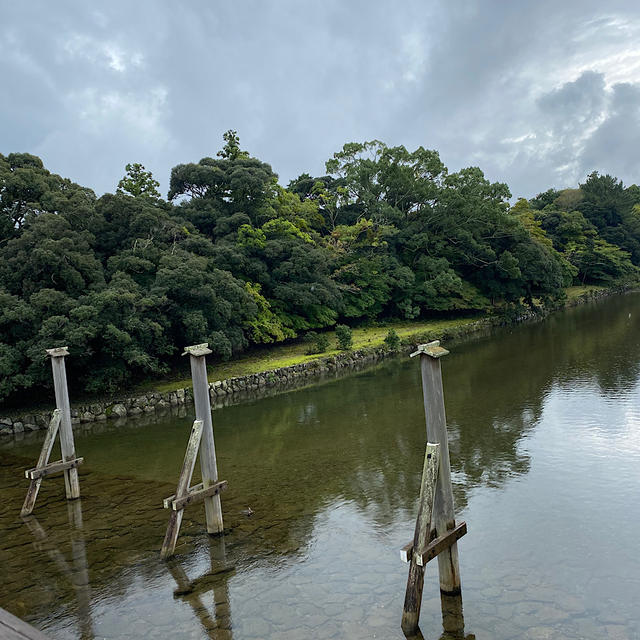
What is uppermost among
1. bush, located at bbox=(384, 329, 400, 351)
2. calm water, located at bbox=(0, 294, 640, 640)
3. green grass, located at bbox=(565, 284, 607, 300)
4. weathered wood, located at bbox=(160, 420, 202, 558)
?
green grass, located at bbox=(565, 284, 607, 300)

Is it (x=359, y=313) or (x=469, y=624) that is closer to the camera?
(x=469, y=624)

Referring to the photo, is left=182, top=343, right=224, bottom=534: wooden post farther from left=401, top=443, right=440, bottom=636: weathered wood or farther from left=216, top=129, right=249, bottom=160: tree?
left=216, top=129, right=249, bottom=160: tree

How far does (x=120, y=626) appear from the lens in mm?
6176

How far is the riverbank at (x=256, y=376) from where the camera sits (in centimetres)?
1789

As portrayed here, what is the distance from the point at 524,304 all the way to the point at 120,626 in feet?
128

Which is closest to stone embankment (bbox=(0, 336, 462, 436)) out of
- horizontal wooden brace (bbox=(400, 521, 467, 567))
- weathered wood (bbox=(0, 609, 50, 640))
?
horizontal wooden brace (bbox=(400, 521, 467, 567))

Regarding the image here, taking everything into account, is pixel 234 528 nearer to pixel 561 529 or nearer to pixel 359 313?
pixel 561 529

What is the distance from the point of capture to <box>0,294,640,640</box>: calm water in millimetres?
6168

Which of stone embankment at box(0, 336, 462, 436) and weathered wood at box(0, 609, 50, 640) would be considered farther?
stone embankment at box(0, 336, 462, 436)

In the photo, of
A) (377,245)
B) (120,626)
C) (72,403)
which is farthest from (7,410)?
(377,245)

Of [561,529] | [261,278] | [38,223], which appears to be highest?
[38,223]

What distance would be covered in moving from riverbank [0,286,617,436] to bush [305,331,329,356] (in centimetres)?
32

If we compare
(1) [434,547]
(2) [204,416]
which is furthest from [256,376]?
(1) [434,547]

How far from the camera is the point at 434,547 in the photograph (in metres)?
5.69
